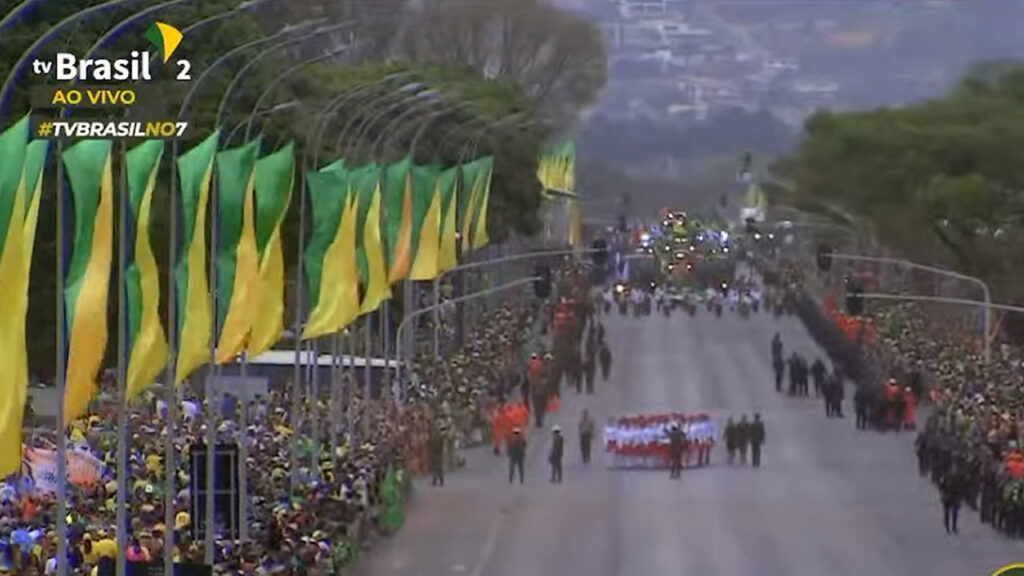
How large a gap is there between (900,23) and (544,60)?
10.7 m

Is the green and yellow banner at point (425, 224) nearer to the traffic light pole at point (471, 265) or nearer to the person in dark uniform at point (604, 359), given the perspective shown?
the traffic light pole at point (471, 265)

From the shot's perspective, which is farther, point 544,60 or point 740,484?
point 544,60

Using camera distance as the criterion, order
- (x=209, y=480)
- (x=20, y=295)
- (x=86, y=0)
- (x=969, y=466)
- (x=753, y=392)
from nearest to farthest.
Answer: (x=20, y=295) → (x=209, y=480) → (x=969, y=466) → (x=86, y=0) → (x=753, y=392)

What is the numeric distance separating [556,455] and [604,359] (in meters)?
6.58

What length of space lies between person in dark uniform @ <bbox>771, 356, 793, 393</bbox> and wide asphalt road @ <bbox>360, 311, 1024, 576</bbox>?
0.16 m

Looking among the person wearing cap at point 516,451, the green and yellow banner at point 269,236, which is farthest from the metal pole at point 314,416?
the green and yellow banner at point 269,236

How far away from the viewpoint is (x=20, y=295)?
976 inches

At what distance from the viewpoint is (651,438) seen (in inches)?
1886

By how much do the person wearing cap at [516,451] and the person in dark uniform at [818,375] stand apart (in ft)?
18.5

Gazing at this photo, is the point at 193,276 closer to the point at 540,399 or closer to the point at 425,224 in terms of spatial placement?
the point at 425,224

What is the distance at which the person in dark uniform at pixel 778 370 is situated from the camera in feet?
169

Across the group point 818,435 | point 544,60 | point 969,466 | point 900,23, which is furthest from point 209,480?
point 544,60

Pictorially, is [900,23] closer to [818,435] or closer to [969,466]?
[818,435]

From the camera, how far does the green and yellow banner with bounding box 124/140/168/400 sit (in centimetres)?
2897
